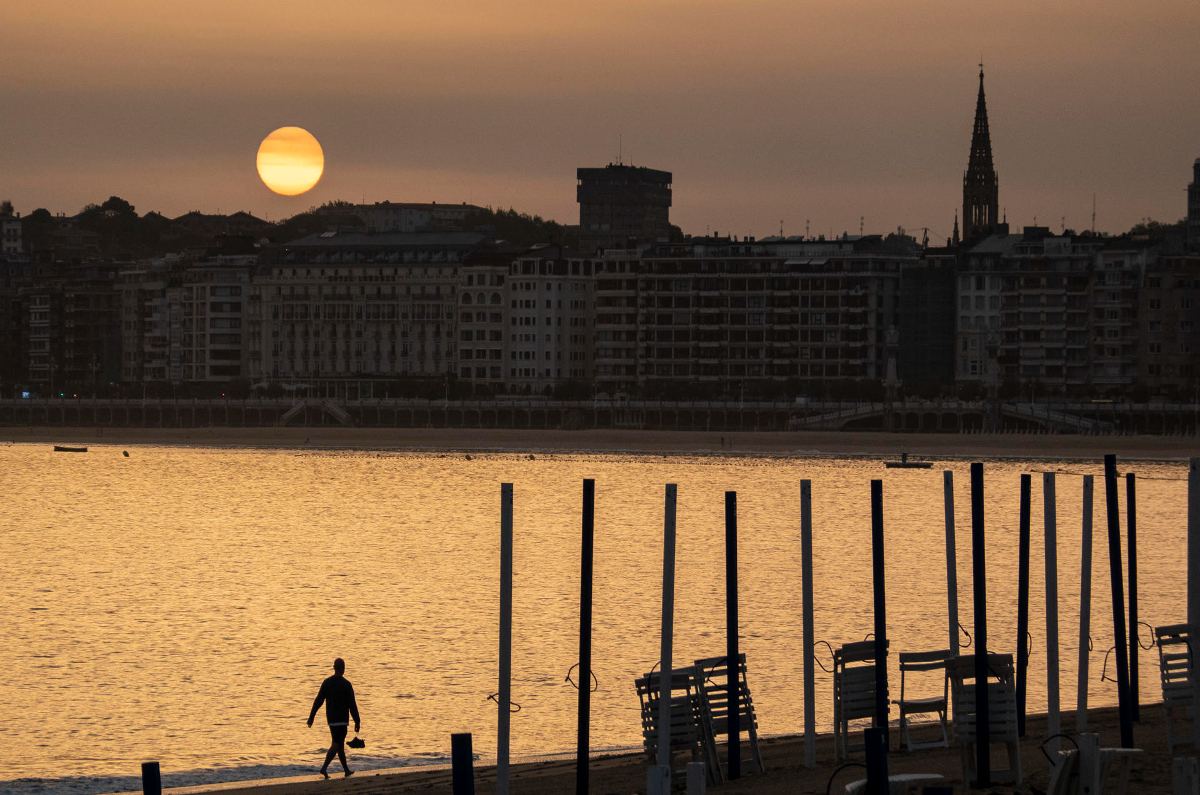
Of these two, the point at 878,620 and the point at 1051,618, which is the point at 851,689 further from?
the point at 1051,618

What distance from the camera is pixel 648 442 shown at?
497 ft

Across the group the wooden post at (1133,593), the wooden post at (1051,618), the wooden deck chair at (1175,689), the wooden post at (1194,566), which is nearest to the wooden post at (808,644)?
the wooden post at (1051,618)

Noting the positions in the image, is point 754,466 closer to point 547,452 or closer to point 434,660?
point 547,452

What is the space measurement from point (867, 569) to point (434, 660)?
2387cm

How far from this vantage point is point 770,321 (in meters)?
196

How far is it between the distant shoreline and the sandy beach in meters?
98.1

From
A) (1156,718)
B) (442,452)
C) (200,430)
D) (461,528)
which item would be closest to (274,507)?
(461,528)

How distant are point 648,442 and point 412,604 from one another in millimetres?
100348

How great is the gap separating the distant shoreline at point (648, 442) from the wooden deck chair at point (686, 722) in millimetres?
101393

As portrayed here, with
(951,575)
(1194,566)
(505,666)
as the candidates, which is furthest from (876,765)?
(951,575)

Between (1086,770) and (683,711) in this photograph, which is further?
(683,711)

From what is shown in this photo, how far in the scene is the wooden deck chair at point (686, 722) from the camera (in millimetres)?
22531

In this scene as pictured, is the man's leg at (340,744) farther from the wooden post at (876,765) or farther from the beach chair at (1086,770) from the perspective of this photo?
the beach chair at (1086,770)

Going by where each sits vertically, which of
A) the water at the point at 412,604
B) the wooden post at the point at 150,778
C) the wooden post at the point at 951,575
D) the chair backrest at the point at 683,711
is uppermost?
the wooden post at the point at 951,575
